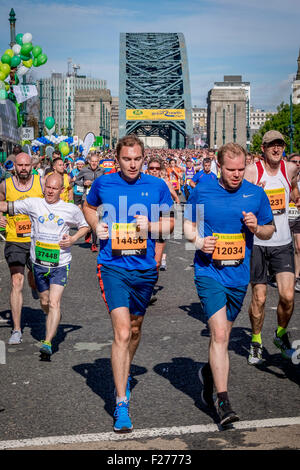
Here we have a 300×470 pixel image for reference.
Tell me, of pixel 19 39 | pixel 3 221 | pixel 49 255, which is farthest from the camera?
pixel 19 39

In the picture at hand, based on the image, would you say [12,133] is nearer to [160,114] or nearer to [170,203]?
[170,203]

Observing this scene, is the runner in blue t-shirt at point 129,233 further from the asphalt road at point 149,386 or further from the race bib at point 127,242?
the asphalt road at point 149,386

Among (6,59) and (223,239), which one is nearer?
(223,239)

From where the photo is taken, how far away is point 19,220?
718 cm

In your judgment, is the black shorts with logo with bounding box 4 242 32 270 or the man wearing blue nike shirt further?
the black shorts with logo with bounding box 4 242 32 270

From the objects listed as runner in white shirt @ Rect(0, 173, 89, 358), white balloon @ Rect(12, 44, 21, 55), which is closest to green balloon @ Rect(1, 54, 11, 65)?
white balloon @ Rect(12, 44, 21, 55)

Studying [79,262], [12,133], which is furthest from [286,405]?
[12,133]

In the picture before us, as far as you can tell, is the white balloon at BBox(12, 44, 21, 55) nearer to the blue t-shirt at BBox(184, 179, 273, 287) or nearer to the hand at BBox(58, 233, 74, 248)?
the hand at BBox(58, 233, 74, 248)

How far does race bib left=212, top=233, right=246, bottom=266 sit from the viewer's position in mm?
4832

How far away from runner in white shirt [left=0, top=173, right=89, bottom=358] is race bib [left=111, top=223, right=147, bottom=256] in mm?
1677

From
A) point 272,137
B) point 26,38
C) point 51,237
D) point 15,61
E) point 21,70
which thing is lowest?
point 51,237

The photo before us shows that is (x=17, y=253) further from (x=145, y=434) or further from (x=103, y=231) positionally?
(x=145, y=434)

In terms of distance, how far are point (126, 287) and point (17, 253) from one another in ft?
8.60
